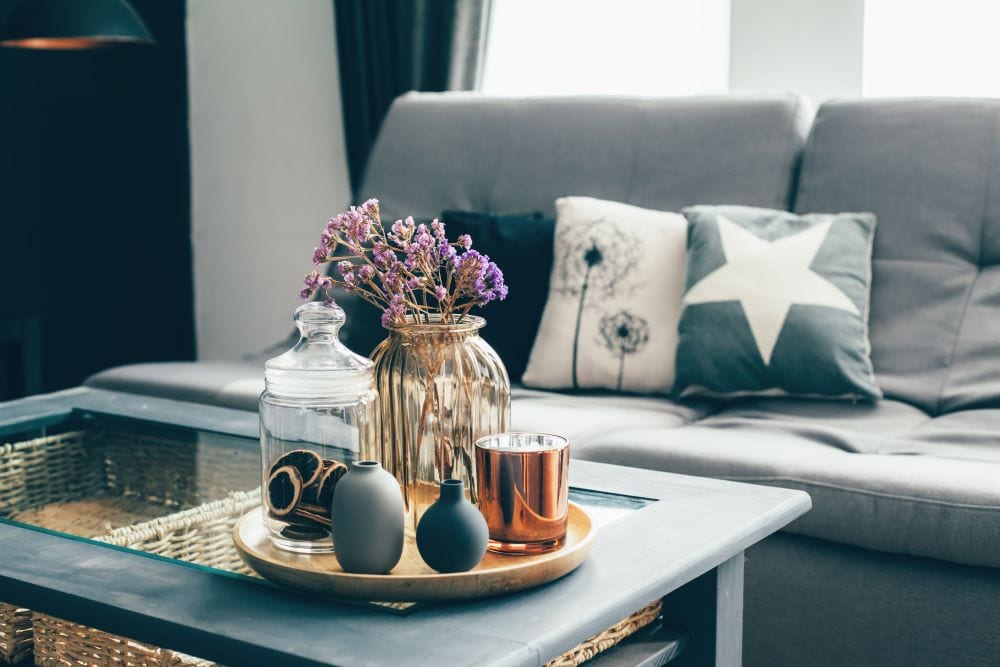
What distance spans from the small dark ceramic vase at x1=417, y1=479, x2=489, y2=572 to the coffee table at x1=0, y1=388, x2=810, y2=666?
4 centimetres

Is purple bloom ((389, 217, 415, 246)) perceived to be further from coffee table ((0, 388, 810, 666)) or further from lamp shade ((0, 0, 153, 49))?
lamp shade ((0, 0, 153, 49))

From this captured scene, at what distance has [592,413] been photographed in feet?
6.84

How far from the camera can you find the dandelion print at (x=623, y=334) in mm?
2250

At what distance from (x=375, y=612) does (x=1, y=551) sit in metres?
0.44

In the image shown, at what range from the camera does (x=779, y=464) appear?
5.69 ft

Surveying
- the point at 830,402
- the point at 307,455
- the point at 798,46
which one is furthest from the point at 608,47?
the point at 307,455

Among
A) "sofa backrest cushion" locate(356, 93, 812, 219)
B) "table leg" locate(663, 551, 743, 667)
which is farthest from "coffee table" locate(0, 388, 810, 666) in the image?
"sofa backrest cushion" locate(356, 93, 812, 219)

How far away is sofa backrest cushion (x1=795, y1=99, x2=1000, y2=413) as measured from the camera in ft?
6.90

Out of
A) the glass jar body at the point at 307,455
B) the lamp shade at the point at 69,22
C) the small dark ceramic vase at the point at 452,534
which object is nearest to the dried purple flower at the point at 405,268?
the glass jar body at the point at 307,455

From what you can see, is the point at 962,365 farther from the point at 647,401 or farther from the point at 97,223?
the point at 97,223

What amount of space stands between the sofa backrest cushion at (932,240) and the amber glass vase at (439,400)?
116cm

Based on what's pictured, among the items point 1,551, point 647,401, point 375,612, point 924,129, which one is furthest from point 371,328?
point 375,612

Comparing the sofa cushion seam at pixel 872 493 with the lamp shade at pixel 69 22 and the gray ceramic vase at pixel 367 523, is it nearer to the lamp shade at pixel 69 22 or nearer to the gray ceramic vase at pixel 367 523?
the gray ceramic vase at pixel 367 523

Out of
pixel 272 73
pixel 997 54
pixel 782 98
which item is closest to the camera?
pixel 782 98
